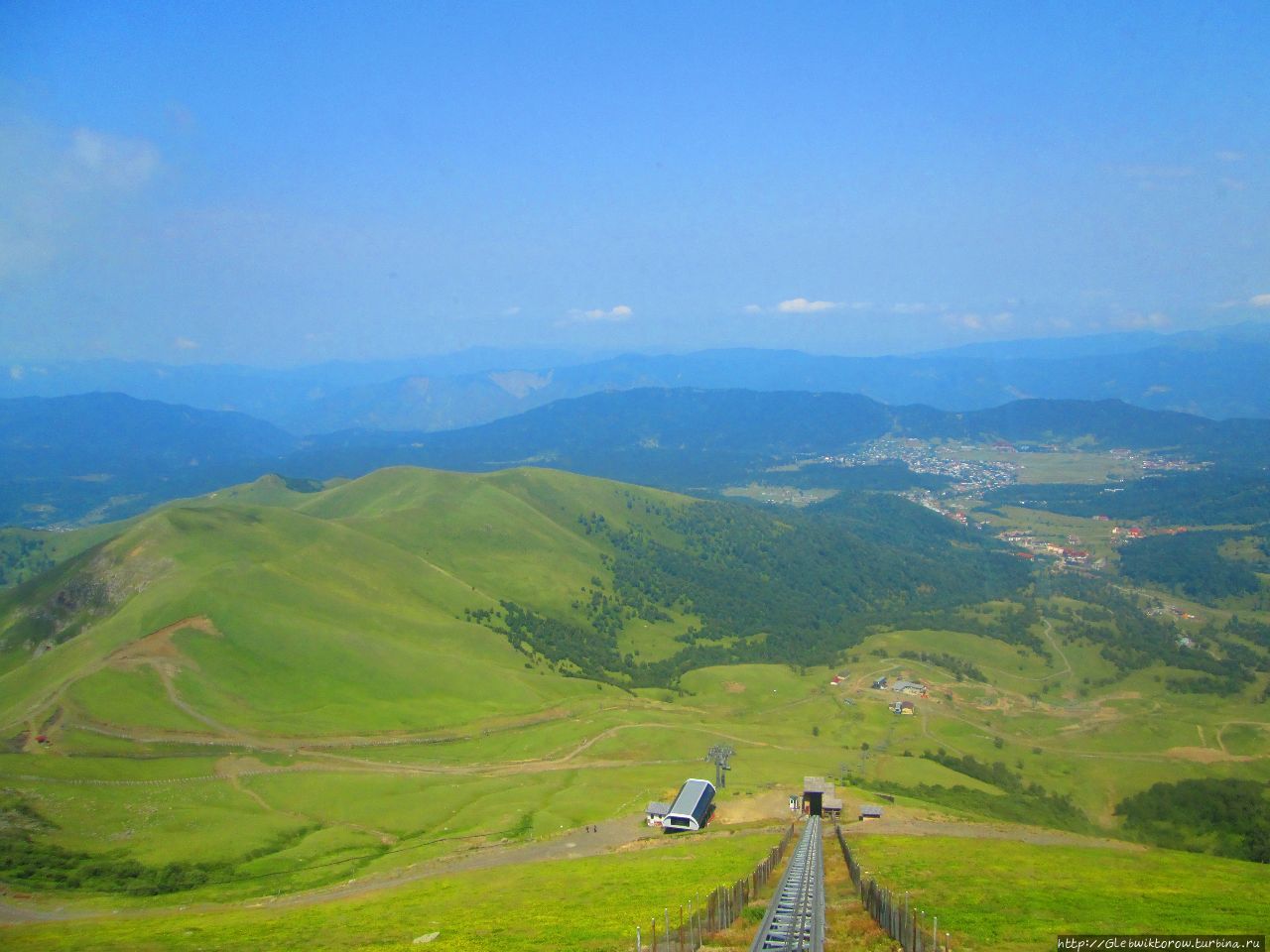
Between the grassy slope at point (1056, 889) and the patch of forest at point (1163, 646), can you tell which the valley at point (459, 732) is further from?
the patch of forest at point (1163, 646)

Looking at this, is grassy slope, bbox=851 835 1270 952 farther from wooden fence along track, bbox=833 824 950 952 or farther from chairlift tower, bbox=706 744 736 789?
chairlift tower, bbox=706 744 736 789

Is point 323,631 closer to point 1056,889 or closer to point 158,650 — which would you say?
point 158,650

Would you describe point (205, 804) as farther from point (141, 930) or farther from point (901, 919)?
point (901, 919)

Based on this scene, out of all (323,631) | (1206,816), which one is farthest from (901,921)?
(323,631)

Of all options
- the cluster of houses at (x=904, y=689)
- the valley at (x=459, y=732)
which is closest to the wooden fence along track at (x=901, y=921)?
the valley at (x=459, y=732)

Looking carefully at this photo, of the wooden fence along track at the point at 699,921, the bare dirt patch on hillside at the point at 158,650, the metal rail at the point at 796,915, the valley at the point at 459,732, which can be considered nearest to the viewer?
the metal rail at the point at 796,915

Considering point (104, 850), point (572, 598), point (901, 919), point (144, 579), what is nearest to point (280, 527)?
point (144, 579)

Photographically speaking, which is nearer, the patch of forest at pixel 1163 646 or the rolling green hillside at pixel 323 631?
the rolling green hillside at pixel 323 631

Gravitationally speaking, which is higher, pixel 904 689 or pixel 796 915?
pixel 796 915
